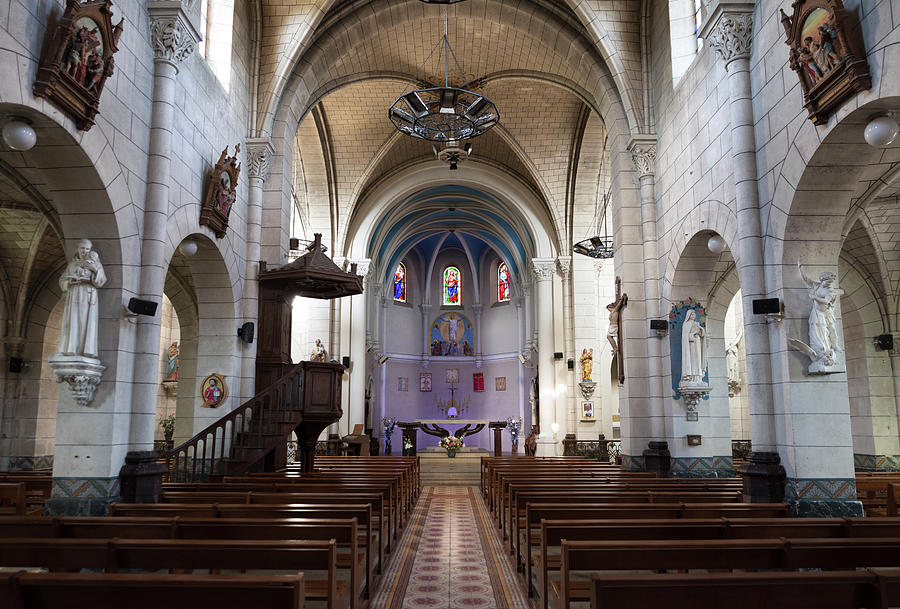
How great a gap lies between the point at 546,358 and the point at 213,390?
12089 millimetres

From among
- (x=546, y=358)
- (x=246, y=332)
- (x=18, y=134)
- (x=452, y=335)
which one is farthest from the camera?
(x=452, y=335)

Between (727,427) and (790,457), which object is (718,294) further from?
(790,457)

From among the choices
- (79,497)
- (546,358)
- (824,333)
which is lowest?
(79,497)

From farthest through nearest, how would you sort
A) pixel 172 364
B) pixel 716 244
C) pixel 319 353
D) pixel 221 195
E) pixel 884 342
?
→ pixel 319 353 → pixel 172 364 → pixel 884 342 → pixel 221 195 → pixel 716 244

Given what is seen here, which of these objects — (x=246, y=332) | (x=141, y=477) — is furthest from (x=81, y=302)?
(x=246, y=332)

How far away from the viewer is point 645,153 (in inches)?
475

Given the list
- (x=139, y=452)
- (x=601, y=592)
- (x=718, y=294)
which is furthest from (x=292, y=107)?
(x=601, y=592)

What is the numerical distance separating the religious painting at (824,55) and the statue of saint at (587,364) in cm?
1324

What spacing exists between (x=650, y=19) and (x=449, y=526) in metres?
9.44

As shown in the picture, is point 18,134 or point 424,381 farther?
point 424,381

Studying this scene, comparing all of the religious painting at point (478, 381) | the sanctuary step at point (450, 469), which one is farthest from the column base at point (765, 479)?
the religious painting at point (478, 381)

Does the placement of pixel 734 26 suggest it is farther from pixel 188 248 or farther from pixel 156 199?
pixel 188 248

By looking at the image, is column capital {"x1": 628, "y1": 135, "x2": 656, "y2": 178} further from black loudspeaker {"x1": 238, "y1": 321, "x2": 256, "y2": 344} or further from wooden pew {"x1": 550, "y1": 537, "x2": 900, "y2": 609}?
wooden pew {"x1": 550, "y1": 537, "x2": 900, "y2": 609}

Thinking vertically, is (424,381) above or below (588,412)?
above
